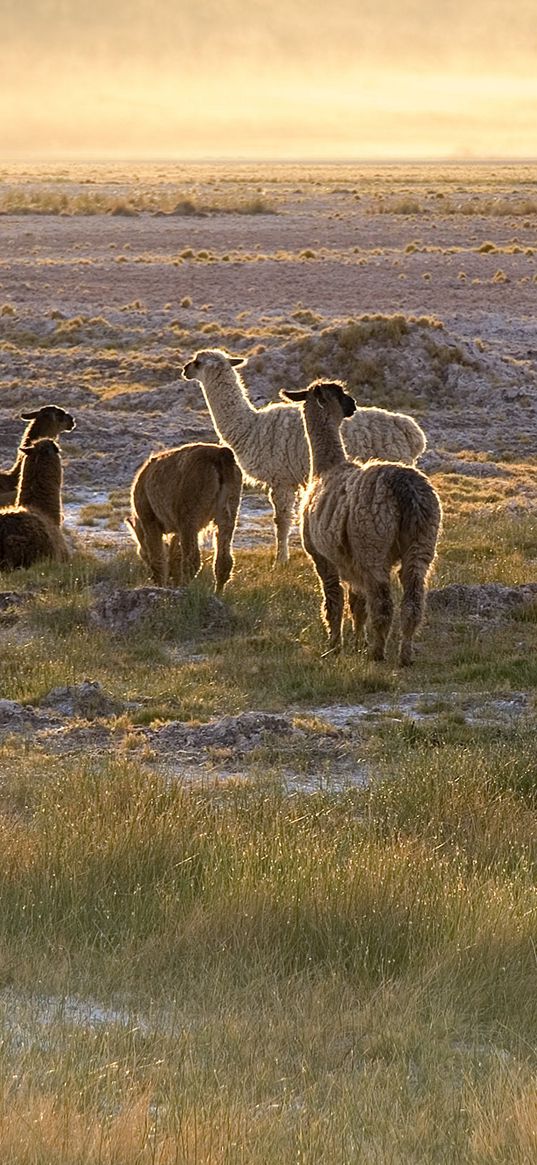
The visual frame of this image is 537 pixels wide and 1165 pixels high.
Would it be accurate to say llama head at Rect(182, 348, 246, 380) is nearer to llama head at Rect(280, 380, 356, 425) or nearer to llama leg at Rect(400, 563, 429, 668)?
llama head at Rect(280, 380, 356, 425)

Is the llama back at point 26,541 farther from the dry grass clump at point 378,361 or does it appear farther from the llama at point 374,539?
the dry grass clump at point 378,361

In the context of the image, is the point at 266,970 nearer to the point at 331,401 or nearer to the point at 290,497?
the point at 331,401

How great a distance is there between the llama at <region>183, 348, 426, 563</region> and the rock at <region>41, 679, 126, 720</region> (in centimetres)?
472

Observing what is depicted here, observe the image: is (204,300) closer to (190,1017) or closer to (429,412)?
(429,412)

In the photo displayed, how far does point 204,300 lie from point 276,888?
3057 cm

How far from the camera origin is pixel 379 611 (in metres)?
10.8

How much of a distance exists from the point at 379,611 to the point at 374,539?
0.50 meters

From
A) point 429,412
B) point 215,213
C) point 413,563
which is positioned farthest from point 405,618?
point 215,213

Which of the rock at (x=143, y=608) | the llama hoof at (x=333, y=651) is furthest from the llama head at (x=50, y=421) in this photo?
the llama hoof at (x=333, y=651)

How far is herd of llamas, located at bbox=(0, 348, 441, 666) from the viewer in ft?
34.9

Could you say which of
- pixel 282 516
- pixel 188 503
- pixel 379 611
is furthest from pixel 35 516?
pixel 379 611

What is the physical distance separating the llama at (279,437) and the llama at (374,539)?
3.20 m

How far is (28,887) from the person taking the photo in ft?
20.7

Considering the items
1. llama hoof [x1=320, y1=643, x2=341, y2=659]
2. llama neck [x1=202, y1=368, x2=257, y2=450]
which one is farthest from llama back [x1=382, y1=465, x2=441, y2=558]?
llama neck [x1=202, y1=368, x2=257, y2=450]
